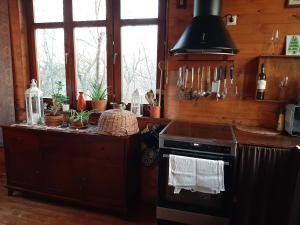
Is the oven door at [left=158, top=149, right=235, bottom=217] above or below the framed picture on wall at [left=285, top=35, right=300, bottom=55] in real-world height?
below

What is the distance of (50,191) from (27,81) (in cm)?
137

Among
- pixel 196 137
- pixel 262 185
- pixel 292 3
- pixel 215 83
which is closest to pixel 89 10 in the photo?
pixel 215 83

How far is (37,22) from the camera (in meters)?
2.83

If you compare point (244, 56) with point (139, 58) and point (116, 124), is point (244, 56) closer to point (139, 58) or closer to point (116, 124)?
point (139, 58)

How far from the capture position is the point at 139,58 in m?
2.58

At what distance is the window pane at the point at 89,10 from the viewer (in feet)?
8.54

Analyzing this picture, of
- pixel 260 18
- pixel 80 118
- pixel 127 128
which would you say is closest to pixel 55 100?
pixel 80 118

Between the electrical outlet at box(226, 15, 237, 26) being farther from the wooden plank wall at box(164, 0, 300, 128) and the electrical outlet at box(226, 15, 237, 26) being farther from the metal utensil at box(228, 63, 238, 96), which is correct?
the metal utensil at box(228, 63, 238, 96)

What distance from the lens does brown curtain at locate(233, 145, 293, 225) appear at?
1.76 metres

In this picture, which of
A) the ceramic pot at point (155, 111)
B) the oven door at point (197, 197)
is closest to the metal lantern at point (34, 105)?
the ceramic pot at point (155, 111)

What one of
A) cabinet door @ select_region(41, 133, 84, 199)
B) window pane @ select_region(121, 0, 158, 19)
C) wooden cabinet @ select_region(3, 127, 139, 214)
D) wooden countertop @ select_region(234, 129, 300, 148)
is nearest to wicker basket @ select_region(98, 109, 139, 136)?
wooden cabinet @ select_region(3, 127, 139, 214)

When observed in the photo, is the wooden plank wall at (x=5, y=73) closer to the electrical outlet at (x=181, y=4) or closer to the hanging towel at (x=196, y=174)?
the electrical outlet at (x=181, y=4)

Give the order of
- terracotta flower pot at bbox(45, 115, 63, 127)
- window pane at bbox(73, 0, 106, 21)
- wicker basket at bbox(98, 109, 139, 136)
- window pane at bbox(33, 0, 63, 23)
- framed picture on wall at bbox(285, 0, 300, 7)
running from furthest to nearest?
window pane at bbox(33, 0, 63, 23), window pane at bbox(73, 0, 106, 21), terracotta flower pot at bbox(45, 115, 63, 127), wicker basket at bbox(98, 109, 139, 136), framed picture on wall at bbox(285, 0, 300, 7)

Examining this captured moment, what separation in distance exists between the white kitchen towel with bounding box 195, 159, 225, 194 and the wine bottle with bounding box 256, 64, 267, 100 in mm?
765
